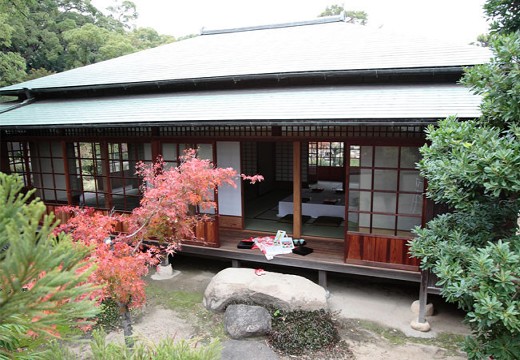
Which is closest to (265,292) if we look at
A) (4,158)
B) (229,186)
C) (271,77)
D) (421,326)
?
(421,326)

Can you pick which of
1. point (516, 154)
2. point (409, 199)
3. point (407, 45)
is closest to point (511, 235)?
point (516, 154)

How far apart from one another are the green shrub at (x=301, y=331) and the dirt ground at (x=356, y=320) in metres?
0.14

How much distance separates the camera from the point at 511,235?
11.0 feet

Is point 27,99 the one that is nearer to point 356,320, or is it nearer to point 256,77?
point 256,77

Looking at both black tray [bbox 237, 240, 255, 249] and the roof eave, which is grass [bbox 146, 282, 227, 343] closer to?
black tray [bbox 237, 240, 255, 249]

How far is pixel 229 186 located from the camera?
847 cm

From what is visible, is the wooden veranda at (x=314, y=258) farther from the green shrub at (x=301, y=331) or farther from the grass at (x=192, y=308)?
the green shrub at (x=301, y=331)

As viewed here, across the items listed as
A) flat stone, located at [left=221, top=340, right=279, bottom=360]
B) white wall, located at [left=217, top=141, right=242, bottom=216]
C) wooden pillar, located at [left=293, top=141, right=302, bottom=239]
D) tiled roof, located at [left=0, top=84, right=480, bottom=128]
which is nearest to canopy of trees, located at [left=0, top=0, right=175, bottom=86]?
tiled roof, located at [left=0, top=84, right=480, bottom=128]

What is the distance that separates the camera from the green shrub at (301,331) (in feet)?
16.2

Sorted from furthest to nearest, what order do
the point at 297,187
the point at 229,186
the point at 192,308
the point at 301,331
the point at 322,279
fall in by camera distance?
the point at 229,186 < the point at 297,187 < the point at 322,279 < the point at 192,308 < the point at 301,331

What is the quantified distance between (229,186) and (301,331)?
410cm

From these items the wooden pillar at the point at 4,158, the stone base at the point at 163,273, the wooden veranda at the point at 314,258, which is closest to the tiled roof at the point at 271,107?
the wooden pillar at the point at 4,158

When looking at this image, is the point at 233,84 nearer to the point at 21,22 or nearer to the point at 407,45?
the point at 407,45

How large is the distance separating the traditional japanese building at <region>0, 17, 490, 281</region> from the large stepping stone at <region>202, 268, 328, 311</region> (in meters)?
0.75
